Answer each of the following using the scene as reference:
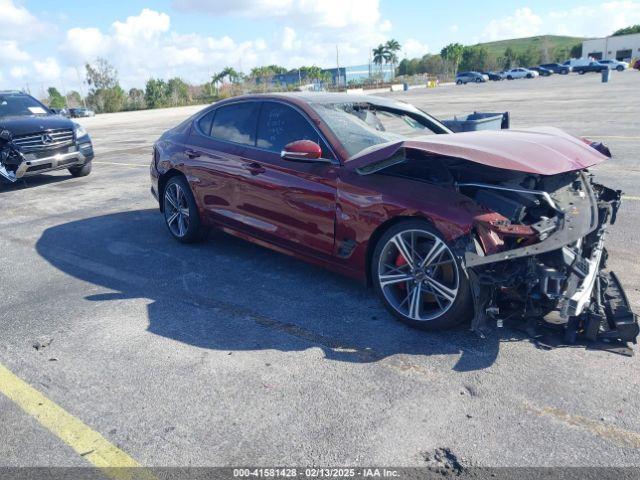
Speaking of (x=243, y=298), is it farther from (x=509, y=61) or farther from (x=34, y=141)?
(x=509, y=61)

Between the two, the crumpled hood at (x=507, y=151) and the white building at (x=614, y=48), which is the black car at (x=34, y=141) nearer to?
the crumpled hood at (x=507, y=151)

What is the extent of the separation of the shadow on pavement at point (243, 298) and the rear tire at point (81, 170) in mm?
5414

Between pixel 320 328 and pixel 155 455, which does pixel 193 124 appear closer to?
pixel 320 328

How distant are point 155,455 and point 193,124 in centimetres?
411

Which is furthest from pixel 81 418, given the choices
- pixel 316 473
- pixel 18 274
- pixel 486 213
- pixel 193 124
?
pixel 193 124

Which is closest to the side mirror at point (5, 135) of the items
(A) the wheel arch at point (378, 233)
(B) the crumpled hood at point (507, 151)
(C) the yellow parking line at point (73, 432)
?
(C) the yellow parking line at point (73, 432)

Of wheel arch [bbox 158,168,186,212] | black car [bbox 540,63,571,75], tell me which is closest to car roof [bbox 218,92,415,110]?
wheel arch [bbox 158,168,186,212]

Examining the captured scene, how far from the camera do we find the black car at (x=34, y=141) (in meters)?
10.0

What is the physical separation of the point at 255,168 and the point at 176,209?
169 cm

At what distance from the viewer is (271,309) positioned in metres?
4.35

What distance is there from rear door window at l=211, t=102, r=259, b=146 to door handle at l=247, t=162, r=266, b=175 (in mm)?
247

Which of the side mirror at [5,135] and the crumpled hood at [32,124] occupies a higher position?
the crumpled hood at [32,124]

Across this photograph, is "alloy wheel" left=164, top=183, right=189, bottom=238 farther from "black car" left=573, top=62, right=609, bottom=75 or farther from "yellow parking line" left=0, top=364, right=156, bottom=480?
"black car" left=573, top=62, right=609, bottom=75

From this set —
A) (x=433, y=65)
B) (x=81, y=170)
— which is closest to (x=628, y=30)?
(x=433, y=65)
